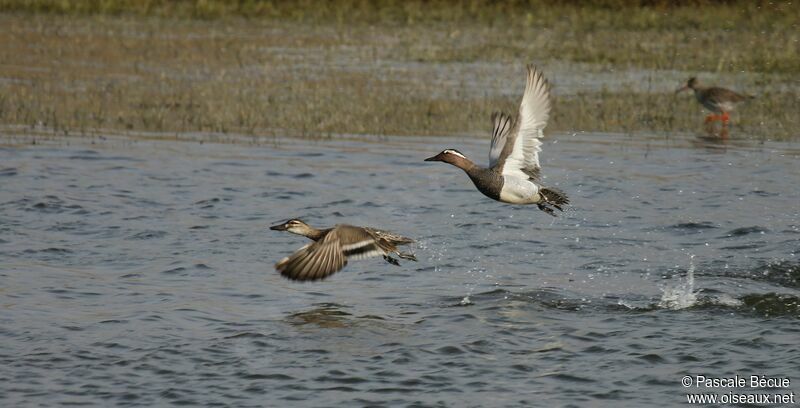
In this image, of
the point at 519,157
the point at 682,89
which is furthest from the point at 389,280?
the point at 682,89

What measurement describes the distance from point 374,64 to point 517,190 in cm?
1446

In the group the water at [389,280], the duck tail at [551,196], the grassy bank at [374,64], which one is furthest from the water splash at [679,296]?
the grassy bank at [374,64]

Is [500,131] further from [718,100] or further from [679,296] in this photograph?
[718,100]

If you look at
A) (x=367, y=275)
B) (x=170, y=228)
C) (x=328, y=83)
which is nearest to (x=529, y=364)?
(x=367, y=275)

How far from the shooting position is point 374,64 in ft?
81.3

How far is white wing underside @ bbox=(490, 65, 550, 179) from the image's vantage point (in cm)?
1080

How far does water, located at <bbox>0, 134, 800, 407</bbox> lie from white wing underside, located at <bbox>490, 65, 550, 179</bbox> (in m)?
1.09

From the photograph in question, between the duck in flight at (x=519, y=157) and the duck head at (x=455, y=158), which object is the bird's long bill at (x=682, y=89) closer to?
the duck in flight at (x=519, y=157)

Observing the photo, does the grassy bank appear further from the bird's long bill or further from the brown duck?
the brown duck

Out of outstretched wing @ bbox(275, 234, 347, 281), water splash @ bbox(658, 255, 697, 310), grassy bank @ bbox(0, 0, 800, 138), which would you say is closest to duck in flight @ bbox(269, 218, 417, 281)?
outstretched wing @ bbox(275, 234, 347, 281)

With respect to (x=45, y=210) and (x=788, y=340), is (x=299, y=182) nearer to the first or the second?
(x=45, y=210)

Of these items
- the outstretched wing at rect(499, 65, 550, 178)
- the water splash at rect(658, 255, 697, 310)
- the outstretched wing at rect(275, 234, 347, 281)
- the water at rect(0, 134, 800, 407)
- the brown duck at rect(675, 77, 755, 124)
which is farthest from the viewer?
the brown duck at rect(675, 77, 755, 124)

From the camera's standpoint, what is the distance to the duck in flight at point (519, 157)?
1068cm

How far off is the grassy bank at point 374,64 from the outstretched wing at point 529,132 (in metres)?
7.65
